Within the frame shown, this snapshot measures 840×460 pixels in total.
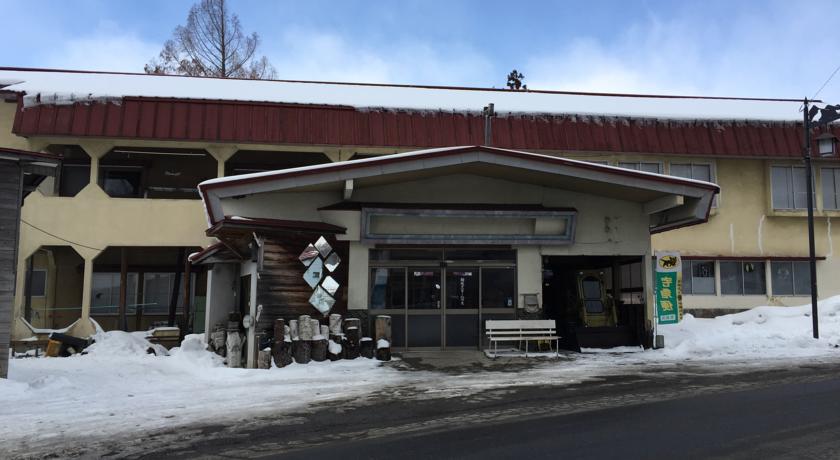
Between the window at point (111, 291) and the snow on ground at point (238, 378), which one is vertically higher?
the window at point (111, 291)

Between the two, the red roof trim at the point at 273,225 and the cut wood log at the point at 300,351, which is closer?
the red roof trim at the point at 273,225

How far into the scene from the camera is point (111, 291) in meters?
23.9

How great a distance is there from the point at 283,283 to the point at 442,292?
4052 mm

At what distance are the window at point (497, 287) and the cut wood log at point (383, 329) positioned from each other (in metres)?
2.66

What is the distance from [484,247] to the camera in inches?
645

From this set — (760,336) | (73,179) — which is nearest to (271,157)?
(73,179)

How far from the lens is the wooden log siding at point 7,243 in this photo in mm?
10860

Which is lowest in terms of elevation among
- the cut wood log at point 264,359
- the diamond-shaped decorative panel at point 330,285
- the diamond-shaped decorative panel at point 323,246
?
the cut wood log at point 264,359

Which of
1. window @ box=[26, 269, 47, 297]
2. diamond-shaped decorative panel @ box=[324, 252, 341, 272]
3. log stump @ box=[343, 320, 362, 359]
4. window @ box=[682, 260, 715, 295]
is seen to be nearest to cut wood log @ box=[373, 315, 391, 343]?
log stump @ box=[343, 320, 362, 359]

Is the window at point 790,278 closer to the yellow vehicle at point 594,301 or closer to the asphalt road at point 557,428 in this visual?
the yellow vehicle at point 594,301

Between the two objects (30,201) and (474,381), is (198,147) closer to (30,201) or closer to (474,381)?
(30,201)

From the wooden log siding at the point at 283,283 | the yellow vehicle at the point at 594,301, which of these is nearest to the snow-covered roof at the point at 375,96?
the yellow vehicle at the point at 594,301

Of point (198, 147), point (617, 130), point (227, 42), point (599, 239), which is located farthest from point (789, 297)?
point (227, 42)

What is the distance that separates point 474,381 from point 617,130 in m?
13.5
